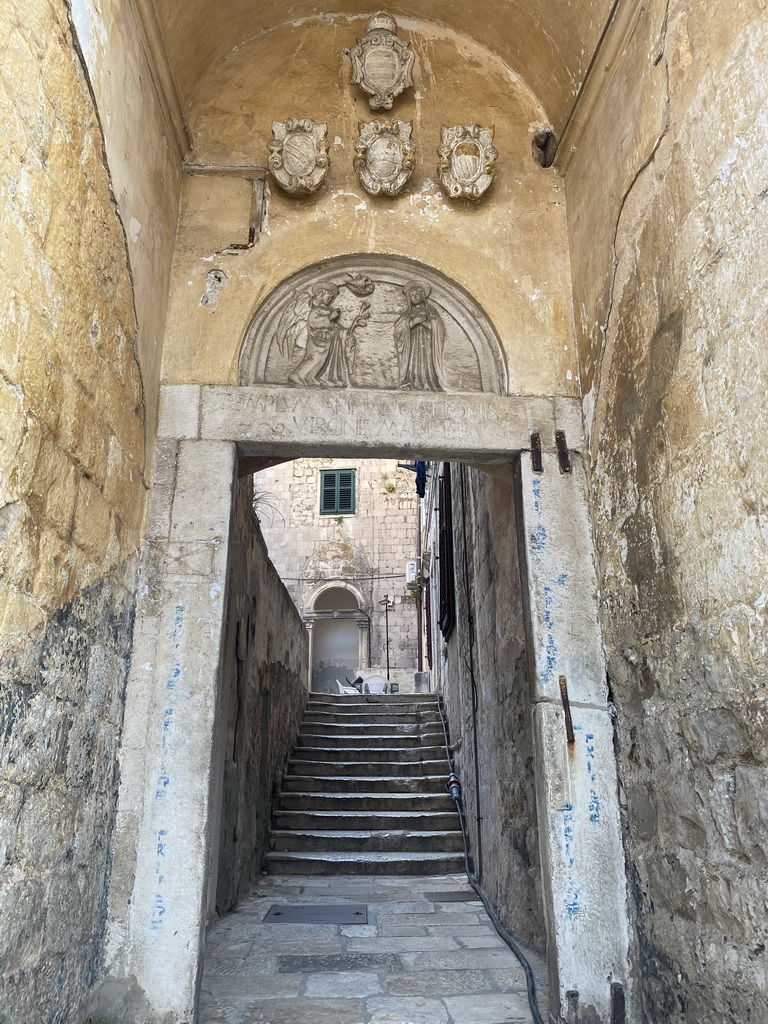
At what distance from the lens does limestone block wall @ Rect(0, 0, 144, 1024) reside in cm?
205

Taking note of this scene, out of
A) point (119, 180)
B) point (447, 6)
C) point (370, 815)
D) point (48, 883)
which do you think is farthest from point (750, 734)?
point (370, 815)

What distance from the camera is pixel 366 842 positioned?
21.8 feet

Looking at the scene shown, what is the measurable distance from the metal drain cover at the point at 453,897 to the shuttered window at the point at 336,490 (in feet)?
47.1

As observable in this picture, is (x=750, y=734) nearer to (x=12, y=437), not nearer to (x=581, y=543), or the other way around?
(x=581, y=543)

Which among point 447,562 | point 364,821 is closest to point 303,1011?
point 364,821

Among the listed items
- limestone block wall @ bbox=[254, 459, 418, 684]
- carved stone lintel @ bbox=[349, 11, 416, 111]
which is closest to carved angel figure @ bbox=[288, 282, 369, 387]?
carved stone lintel @ bbox=[349, 11, 416, 111]

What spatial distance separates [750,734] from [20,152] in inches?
104

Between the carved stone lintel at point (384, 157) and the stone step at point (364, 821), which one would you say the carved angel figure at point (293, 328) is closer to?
the carved stone lintel at point (384, 157)

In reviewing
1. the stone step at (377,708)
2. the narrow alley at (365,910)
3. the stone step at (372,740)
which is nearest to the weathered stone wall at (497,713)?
the narrow alley at (365,910)

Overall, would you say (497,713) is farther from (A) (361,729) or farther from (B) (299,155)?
(A) (361,729)

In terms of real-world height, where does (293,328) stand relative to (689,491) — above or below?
above

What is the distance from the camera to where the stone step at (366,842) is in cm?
657

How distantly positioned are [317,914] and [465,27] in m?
5.59

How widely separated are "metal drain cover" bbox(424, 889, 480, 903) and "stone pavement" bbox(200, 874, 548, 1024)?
0.25 feet
